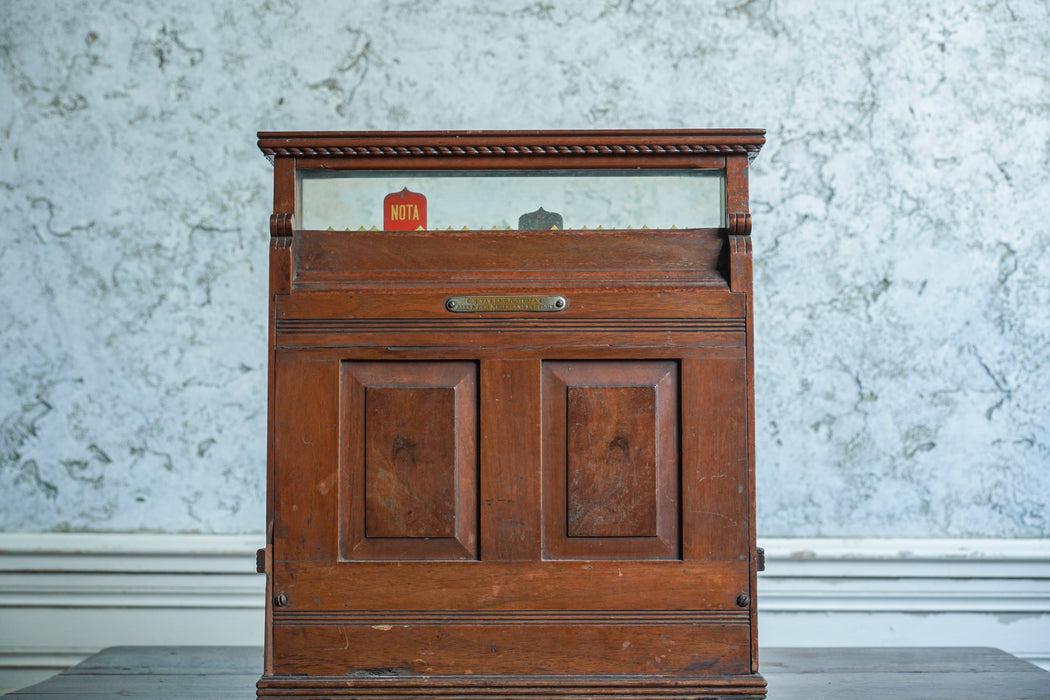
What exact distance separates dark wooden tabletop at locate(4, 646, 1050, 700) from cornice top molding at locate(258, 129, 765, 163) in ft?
3.39

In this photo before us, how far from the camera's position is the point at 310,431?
137 centimetres

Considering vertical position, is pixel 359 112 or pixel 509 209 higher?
pixel 359 112

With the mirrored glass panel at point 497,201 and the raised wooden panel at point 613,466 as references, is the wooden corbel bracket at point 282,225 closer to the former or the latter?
the mirrored glass panel at point 497,201

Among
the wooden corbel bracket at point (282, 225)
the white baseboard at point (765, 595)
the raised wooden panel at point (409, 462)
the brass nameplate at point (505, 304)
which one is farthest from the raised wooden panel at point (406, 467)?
the white baseboard at point (765, 595)

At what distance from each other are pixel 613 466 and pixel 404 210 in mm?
551

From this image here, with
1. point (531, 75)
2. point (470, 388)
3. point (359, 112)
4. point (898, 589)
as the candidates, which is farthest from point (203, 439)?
point (898, 589)

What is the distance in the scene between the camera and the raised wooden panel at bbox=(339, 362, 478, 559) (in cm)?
137

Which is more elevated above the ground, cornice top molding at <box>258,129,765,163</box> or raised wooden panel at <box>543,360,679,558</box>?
cornice top molding at <box>258,129,765,163</box>

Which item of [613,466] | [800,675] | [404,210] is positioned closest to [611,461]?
[613,466]

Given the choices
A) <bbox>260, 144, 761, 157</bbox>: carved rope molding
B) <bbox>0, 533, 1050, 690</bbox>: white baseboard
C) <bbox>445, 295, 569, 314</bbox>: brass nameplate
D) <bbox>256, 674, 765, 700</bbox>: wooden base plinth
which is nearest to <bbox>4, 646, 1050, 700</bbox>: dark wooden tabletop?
<bbox>0, 533, 1050, 690</bbox>: white baseboard

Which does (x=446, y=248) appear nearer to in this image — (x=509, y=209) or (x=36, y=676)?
(x=509, y=209)

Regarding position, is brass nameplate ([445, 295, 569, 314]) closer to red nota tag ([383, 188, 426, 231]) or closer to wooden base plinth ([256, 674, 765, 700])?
red nota tag ([383, 188, 426, 231])

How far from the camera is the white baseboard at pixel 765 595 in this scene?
2232mm

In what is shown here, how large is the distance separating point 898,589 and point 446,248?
5.32 ft
